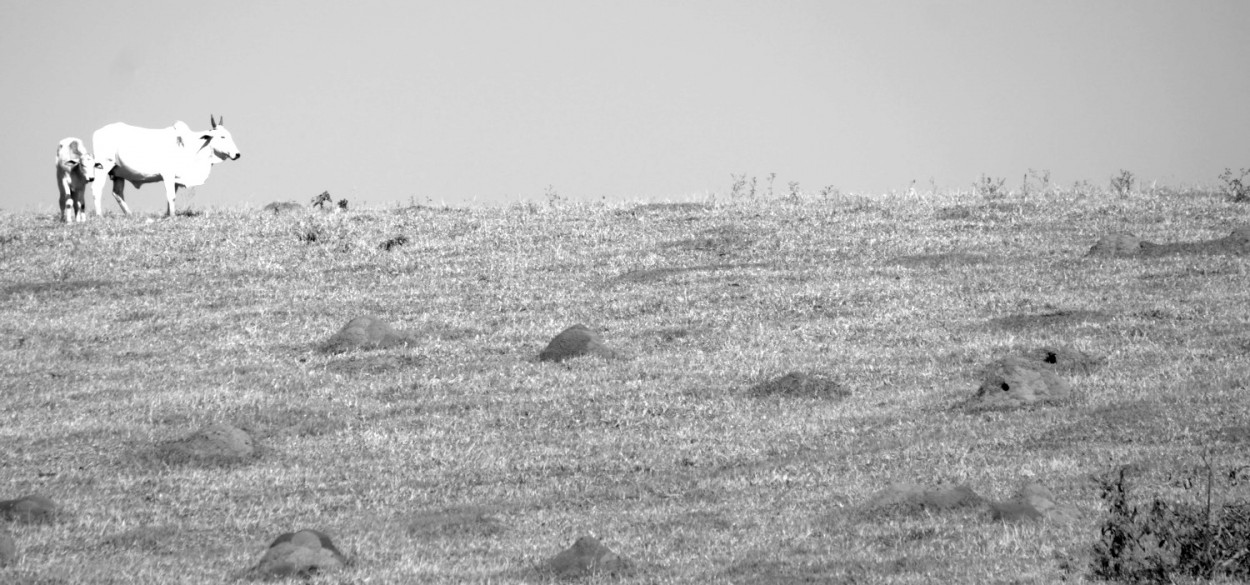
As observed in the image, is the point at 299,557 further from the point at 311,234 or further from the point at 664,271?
the point at 311,234

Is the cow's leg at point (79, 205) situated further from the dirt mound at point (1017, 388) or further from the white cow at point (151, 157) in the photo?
the dirt mound at point (1017, 388)

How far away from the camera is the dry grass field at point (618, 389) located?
14.0m

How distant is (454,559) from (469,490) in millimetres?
2975

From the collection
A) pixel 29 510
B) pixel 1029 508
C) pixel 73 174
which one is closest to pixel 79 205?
pixel 73 174

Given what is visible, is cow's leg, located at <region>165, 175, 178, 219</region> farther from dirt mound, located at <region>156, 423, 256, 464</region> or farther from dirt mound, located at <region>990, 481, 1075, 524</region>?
dirt mound, located at <region>990, 481, 1075, 524</region>

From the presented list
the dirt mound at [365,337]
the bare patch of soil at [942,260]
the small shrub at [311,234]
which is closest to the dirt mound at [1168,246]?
the bare patch of soil at [942,260]

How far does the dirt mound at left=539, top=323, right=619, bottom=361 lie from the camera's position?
23031 mm

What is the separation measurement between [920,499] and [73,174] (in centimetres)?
2961

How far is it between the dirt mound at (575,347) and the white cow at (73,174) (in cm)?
1931

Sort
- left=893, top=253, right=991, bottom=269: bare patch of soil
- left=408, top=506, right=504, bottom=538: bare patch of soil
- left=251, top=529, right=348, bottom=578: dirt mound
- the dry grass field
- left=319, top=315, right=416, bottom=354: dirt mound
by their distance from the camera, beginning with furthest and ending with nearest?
left=893, top=253, right=991, bottom=269: bare patch of soil → left=319, top=315, right=416, bottom=354: dirt mound → left=408, top=506, right=504, bottom=538: bare patch of soil → the dry grass field → left=251, top=529, right=348, bottom=578: dirt mound

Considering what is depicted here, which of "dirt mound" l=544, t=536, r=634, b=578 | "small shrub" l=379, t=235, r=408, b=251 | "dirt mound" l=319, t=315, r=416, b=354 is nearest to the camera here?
"dirt mound" l=544, t=536, r=634, b=578

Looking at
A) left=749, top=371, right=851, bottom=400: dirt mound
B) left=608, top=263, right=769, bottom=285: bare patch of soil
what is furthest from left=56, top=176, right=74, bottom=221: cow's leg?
left=749, top=371, right=851, bottom=400: dirt mound

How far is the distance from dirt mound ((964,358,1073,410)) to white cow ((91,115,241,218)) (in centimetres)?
2562

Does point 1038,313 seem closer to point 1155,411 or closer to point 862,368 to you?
point 862,368
